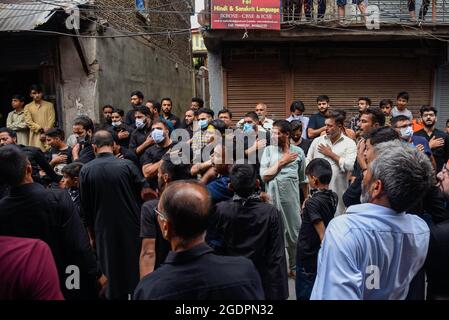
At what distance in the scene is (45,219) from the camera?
2699mm

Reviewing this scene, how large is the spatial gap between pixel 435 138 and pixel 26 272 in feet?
17.5

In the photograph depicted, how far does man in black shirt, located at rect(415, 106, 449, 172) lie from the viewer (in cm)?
537

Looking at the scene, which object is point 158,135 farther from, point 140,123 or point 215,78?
point 215,78

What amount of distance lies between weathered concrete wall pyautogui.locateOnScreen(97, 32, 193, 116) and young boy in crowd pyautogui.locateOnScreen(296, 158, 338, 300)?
21.6 feet

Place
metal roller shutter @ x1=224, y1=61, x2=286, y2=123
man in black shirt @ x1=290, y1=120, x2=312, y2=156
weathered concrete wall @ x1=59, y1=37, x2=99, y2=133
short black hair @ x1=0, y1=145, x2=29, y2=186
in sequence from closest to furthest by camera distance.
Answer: short black hair @ x1=0, y1=145, x2=29, y2=186
man in black shirt @ x1=290, y1=120, x2=312, y2=156
weathered concrete wall @ x1=59, y1=37, x2=99, y2=133
metal roller shutter @ x1=224, y1=61, x2=286, y2=123

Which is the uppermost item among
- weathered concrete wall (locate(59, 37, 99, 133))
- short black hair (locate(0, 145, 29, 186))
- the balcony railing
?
the balcony railing

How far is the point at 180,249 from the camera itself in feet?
5.50

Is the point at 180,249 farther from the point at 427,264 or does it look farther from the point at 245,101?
the point at 245,101

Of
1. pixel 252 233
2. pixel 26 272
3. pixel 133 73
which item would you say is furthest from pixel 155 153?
pixel 133 73

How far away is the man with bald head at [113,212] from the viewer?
142 inches

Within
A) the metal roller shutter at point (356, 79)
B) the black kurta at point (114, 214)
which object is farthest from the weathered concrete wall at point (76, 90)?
the black kurta at point (114, 214)

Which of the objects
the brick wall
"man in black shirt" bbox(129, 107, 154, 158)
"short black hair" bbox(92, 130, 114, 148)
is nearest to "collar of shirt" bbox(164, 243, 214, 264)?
"short black hair" bbox(92, 130, 114, 148)

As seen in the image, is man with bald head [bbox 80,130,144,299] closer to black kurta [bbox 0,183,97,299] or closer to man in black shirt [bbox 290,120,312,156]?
Answer: black kurta [bbox 0,183,97,299]
